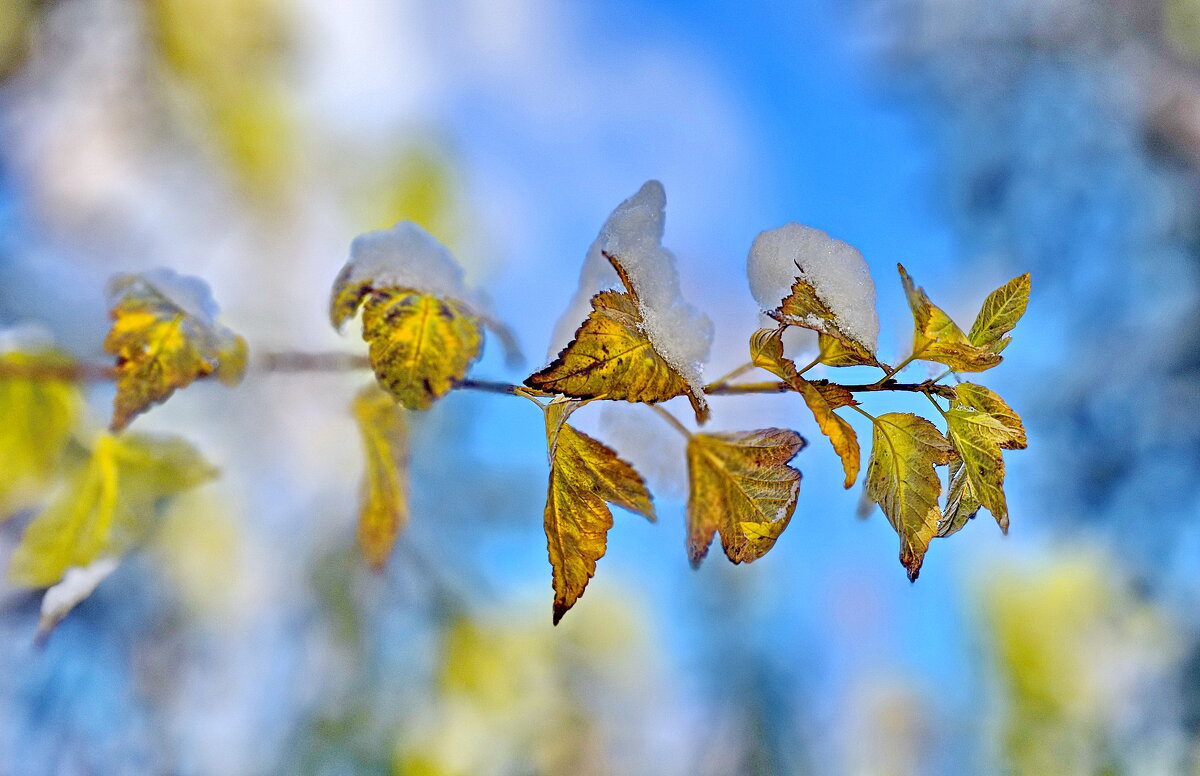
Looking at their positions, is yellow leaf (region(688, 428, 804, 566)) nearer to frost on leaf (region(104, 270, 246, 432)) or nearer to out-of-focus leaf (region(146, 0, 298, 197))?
frost on leaf (region(104, 270, 246, 432))

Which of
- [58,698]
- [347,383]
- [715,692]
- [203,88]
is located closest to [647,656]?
[715,692]

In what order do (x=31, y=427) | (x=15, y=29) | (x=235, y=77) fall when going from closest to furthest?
(x=31, y=427)
(x=15, y=29)
(x=235, y=77)

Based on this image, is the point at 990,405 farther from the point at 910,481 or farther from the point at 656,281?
the point at 656,281

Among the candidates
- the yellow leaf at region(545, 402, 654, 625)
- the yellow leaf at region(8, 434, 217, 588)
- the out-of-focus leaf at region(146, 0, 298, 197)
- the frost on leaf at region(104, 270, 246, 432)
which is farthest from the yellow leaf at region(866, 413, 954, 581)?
the out-of-focus leaf at region(146, 0, 298, 197)

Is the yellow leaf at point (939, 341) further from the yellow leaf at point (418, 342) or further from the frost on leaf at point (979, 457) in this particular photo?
the yellow leaf at point (418, 342)

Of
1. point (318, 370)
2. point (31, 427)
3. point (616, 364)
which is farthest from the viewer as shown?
point (31, 427)

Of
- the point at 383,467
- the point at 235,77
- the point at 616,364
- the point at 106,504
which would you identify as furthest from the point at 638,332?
the point at 235,77

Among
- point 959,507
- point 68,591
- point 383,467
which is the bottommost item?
point 68,591
